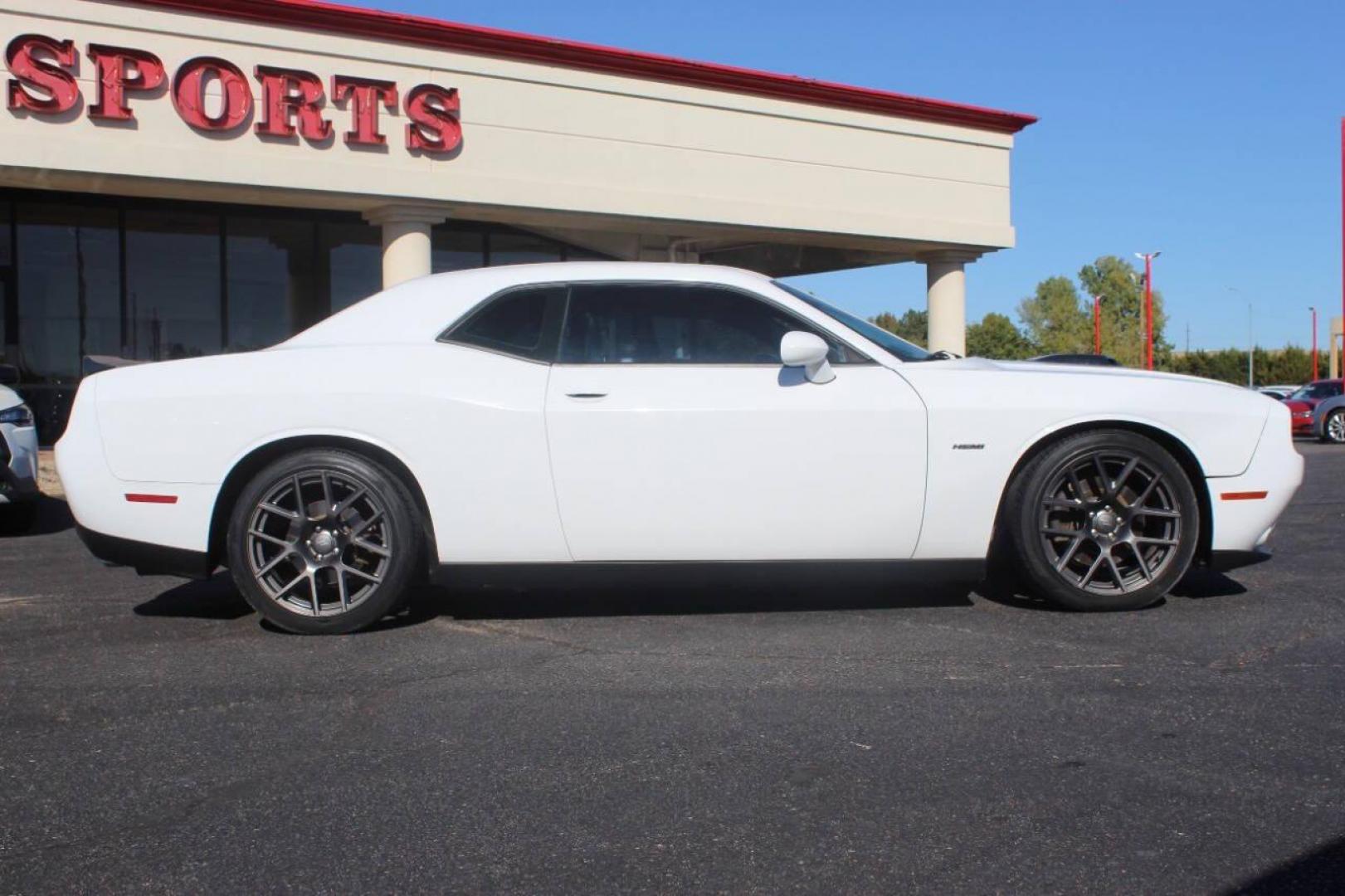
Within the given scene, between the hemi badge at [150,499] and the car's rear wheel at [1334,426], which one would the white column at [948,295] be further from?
the hemi badge at [150,499]

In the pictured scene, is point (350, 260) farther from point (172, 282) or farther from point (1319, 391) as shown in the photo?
point (1319, 391)

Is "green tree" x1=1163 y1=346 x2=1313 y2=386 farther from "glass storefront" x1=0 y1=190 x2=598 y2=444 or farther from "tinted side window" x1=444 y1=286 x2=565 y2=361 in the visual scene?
"tinted side window" x1=444 y1=286 x2=565 y2=361

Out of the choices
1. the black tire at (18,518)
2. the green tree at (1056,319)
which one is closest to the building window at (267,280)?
the black tire at (18,518)

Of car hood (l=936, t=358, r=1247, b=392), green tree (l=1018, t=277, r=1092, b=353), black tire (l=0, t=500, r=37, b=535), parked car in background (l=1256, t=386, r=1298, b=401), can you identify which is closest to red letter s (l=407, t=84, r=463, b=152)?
black tire (l=0, t=500, r=37, b=535)

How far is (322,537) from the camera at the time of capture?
5.07 meters

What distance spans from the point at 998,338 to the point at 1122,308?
55.7ft

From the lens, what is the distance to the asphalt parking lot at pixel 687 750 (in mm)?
2730

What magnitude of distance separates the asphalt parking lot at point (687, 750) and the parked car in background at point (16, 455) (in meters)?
3.28

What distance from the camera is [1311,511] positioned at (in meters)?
9.16

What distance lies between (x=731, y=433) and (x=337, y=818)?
2.42 m

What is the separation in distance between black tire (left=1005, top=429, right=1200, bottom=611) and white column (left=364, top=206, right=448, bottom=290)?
11343mm

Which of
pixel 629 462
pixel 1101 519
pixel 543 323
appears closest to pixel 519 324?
pixel 543 323

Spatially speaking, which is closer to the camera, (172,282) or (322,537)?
(322,537)

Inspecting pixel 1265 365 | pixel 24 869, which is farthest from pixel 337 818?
pixel 1265 365
